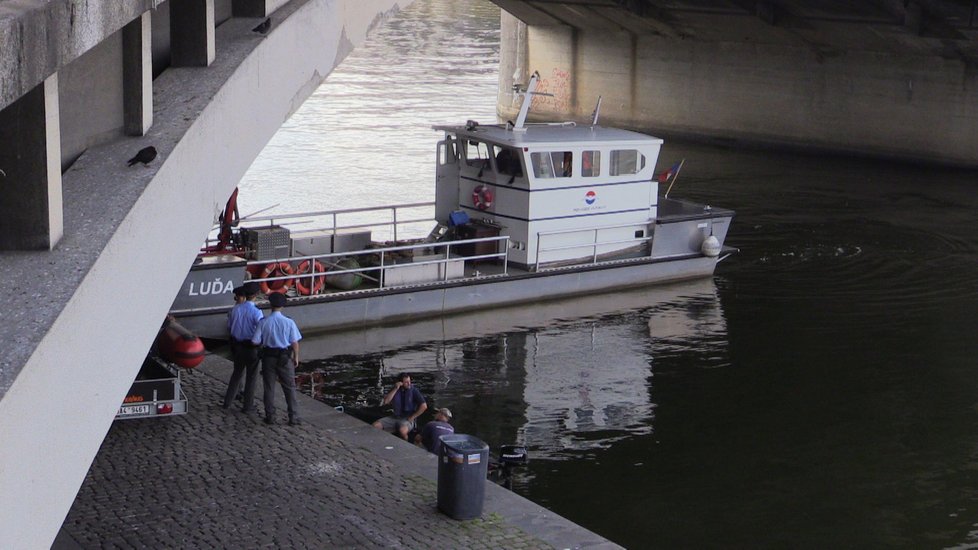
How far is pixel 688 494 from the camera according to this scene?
50.0ft

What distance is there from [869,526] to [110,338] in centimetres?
1093

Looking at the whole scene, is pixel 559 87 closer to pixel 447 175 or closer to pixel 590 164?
pixel 447 175

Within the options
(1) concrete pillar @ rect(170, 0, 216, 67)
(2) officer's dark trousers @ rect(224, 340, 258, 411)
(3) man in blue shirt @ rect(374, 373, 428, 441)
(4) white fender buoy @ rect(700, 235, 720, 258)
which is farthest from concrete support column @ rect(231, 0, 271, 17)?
(4) white fender buoy @ rect(700, 235, 720, 258)

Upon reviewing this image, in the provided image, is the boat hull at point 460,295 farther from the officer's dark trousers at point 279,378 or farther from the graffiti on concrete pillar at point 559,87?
the graffiti on concrete pillar at point 559,87

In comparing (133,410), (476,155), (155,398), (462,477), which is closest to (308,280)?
(476,155)

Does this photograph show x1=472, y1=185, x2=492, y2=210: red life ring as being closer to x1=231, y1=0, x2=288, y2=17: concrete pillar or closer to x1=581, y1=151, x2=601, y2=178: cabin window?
x1=581, y1=151, x2=601, y2=178: cabin window

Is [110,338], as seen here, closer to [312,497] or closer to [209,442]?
[312,497]

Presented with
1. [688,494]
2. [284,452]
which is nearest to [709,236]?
[688,494]

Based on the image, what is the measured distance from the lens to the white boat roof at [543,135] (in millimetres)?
23531

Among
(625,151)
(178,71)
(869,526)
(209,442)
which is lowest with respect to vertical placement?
(869,526)

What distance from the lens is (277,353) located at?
14.4 m

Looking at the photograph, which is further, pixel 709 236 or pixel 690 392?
pixel 709 236

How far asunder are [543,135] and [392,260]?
3.70 metres

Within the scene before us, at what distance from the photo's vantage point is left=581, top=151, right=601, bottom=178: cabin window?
24.0 meters
